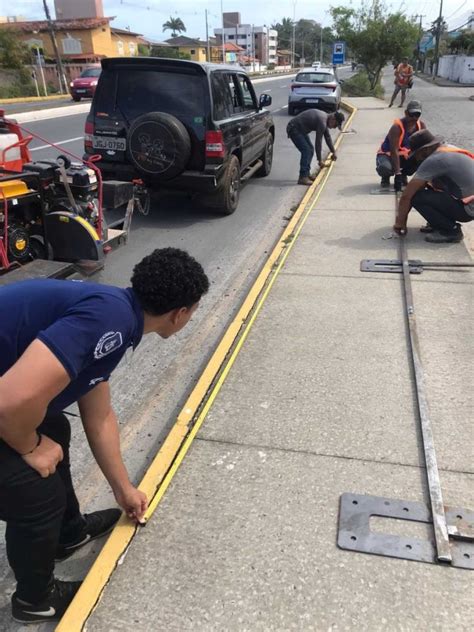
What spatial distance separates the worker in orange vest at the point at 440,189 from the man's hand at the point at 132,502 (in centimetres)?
498

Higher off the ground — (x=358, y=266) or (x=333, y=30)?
(x=333, y=30)

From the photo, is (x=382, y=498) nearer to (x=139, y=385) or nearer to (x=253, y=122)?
(x=139, y=385)

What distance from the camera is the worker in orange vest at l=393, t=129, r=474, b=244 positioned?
6055 mm

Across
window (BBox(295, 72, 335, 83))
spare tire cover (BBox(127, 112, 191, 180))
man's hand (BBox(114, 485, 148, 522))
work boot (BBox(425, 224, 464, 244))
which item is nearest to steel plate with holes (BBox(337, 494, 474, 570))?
man's hand (BBox(114, 485, 148, 522))

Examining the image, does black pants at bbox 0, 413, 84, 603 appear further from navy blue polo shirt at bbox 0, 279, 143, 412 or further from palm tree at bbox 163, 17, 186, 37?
palm tree at bbox 163, 17, 186, 37

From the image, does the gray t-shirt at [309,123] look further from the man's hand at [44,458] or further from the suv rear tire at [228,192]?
the man's hand at [44,458]

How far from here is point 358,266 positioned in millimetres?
5793

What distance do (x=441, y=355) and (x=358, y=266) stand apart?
80.8 inches

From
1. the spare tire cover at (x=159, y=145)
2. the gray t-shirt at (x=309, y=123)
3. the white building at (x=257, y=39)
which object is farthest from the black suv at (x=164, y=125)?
the white building at (x=257, y=39)

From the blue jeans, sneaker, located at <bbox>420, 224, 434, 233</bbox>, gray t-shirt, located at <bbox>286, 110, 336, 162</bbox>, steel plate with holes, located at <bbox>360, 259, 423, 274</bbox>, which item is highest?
gray t-shirt, located at <bbox>286, 110, 336, 162</bbox>

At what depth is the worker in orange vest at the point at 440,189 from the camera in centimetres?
605

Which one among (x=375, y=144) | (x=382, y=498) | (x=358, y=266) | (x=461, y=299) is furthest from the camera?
(x=375, y=144)

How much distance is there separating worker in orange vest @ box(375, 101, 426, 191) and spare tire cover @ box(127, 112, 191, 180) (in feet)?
11.4

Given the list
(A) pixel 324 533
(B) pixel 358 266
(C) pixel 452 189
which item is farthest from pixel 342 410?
(C) pixel 452 189
